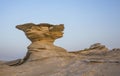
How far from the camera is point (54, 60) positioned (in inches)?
876

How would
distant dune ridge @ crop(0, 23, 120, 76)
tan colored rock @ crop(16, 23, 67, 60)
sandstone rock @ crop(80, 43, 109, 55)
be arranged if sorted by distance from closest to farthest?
distant dune ridge @ crop(0, 23, 120, 76)
tan colored rock @ crop(16, 23, 67, 60)
sandstone rock @ crop(80, 43, 109, 55)

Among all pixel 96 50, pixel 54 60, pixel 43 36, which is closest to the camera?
pixel 54 60

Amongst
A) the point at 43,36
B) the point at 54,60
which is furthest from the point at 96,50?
the point at 54,60

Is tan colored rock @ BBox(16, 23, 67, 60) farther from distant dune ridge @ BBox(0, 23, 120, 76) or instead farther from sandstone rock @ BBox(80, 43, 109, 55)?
sandstone rock @ BBox(80, 43, 109, 55)

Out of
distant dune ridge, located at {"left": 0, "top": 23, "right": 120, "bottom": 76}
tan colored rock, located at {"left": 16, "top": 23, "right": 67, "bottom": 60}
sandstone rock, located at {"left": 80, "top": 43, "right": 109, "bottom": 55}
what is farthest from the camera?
sandstone rock, located at {"left": 80, "top": 43, "right": 109, "bottom": 55}

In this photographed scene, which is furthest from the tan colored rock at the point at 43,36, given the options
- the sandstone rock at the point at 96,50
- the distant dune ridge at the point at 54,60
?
the sandstone rock at the point at 96,50

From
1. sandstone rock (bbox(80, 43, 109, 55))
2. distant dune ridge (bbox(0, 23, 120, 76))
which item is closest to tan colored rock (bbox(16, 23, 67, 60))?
distant dune ridge (bbox(0, 23, 120, 76))

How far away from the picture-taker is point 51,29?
2758 cm

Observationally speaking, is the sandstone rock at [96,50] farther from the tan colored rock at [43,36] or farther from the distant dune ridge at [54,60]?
the tan colored rock at [43,36]

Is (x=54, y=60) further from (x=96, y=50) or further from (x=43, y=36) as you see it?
(x=96, y=50)

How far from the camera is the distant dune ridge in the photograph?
16906 millimetres

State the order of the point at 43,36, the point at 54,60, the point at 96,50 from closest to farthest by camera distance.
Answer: the point at 54,60 → the point at 43,36 → the point at 96,50

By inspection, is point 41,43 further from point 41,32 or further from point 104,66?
point 104,66

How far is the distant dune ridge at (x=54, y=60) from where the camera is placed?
16.9 metres
